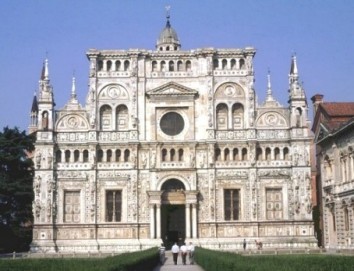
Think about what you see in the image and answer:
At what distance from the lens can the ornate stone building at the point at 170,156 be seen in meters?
62.7

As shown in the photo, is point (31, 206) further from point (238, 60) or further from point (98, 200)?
point (238, 60)

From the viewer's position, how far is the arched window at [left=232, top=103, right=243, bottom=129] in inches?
2562

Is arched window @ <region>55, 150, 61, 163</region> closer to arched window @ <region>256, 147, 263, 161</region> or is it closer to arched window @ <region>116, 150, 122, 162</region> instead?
arched window @ <region>116, 150, 122, 162</region>

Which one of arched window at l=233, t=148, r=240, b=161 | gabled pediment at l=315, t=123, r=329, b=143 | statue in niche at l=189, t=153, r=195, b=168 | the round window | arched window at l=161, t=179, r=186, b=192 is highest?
the round window

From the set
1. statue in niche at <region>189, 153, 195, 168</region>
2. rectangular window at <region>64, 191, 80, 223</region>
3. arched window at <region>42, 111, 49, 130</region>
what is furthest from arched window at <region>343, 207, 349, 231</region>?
arched window at <region>42, 111, 49, 130</region>

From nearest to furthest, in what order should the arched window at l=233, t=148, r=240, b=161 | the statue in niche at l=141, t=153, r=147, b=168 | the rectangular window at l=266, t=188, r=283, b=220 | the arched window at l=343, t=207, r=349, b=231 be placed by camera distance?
the arched window at l=343, t=207, r=349, b=231
the rectangular window at l=266, t=188, r=283, b=220
the statue in niche at l=141, t=153, r=147, b=168
the arched window at l=233, t=148, r=240, b=161

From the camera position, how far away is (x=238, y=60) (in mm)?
65875

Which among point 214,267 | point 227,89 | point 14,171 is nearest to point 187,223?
point 227,89

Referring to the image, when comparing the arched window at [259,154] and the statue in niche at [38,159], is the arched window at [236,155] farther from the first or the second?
the statue in niche at [38,159]

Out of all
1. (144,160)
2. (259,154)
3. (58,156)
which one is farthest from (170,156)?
(58,156)

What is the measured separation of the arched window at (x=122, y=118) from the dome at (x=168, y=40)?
30.1 feet

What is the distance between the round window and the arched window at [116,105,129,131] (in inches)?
132

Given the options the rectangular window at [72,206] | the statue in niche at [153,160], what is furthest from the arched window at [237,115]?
the rectangular window at [72,206]

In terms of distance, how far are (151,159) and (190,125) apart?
492 centimetres
